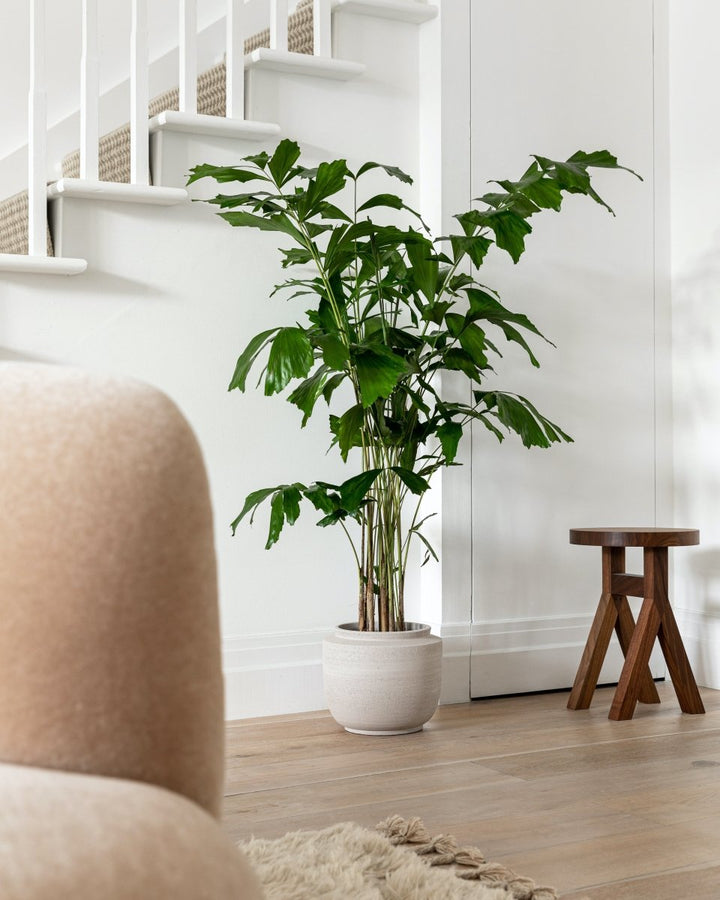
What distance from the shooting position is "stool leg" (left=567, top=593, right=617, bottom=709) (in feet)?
8.95

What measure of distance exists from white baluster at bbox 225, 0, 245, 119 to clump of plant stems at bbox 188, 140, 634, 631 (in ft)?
0.93

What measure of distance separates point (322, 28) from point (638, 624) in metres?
1.79

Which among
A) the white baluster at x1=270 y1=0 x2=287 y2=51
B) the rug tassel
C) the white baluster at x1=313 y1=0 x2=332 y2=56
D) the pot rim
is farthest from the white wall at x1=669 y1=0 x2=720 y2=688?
the rug tassel

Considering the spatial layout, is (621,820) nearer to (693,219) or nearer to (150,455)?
(150,455)

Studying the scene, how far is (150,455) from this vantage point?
613 millimetres

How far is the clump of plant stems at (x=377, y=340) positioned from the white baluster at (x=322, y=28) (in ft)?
1.57

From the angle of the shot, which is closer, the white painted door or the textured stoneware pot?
the textured stoneware pot

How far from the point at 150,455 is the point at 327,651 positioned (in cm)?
195

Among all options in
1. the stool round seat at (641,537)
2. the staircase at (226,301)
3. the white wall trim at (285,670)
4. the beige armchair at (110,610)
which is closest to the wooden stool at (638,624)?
the stool round seat at (641,537)

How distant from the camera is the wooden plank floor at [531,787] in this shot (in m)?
1.61

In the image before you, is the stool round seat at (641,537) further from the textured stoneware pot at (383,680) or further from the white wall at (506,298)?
the textured stoneware pot at (383,680)

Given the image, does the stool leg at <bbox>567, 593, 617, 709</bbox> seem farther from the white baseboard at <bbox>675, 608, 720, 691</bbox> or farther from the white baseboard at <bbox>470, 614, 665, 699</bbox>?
the white baseboard at <bbox>675, 608, 720, 691</bbox>

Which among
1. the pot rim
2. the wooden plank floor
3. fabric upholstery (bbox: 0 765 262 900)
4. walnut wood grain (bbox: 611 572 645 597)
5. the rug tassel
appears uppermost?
fabric upholstery (bbox: 0 765 262 900)

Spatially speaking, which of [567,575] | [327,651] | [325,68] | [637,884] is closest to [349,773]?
[327,651]
